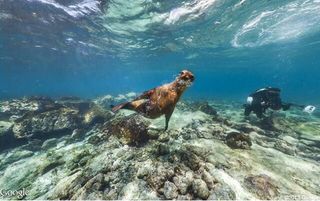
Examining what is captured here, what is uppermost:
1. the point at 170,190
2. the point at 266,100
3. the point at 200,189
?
the point at 266,100

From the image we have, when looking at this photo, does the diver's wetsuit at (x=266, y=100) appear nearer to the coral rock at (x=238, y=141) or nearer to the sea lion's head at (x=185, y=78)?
the coral rock at (x=238, y=141)

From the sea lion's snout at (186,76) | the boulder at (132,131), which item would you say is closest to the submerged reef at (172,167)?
the boulder at (132,131)

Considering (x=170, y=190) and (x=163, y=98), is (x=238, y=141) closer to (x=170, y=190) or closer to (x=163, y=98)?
(x=163, y=98)

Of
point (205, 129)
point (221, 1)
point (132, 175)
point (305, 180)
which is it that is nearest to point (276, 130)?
point (205, 129)

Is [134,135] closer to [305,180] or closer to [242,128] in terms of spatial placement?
[305,180]

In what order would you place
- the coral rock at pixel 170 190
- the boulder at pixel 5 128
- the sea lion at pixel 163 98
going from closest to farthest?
1. the coral rock at pixel 170 190
2. the sea lion at pixel 163 98
3. the boulder at pixel 5 128

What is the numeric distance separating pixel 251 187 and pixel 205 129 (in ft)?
11.3

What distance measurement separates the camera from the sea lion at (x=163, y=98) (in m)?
4.30

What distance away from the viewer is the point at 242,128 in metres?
Result: 9.41

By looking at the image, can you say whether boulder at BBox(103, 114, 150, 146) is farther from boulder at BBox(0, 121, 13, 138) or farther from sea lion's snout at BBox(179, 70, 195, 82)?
boulder at BBox(0, 121, 13, 138)

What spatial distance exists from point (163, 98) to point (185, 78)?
680 mm

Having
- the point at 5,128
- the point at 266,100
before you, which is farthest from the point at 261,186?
the point at 5,128

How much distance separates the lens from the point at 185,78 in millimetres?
4254

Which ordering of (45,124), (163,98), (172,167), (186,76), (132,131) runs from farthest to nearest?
1. (45,124)
2. (132,131)
3. (163,98)
4. (172,167)
5. (186,76)
